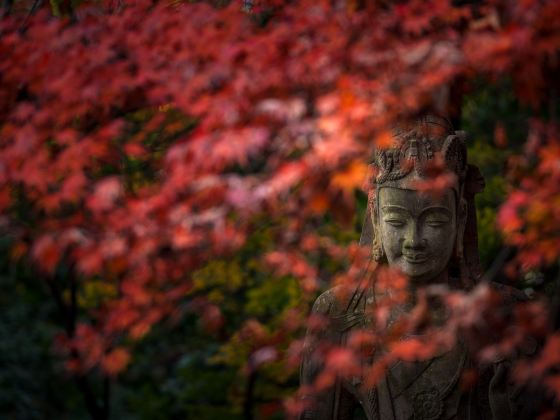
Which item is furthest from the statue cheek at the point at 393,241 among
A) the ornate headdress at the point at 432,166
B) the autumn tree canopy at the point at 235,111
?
the autumn tree canopy at the point at 235,111

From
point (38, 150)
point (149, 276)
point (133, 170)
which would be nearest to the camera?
point (38, 150)

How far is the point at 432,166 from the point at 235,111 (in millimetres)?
1163

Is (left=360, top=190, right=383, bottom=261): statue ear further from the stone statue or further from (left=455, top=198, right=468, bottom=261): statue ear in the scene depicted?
(left=455, top=198, right=468, bottom=261): statue ear

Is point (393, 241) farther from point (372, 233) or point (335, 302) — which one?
point (335, 302)

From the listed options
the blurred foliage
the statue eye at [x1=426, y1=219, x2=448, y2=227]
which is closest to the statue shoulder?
the statue eye at [x1=426, y1=219, x2=448, y2=227]

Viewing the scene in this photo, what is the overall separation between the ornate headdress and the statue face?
0.28ft

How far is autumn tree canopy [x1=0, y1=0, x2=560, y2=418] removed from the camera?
5.03 m

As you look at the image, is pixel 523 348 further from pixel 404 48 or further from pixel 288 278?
pixel 288 278

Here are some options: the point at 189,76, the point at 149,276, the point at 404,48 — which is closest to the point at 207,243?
the point at 149,276

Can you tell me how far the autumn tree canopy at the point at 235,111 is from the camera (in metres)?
5.03

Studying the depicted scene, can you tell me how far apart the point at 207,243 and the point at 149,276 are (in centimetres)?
45

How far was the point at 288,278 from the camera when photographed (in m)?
9.41

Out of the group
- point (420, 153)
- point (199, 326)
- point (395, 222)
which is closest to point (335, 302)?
point (395, 222)

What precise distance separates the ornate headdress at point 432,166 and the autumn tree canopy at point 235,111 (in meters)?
0.12
